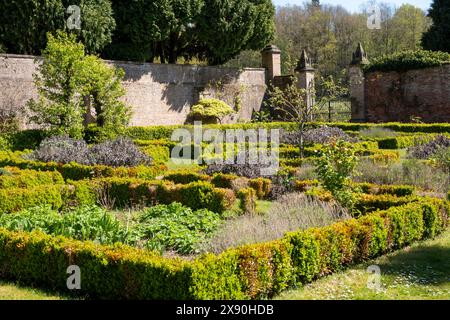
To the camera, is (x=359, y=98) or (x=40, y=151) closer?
(x=40, y=151)

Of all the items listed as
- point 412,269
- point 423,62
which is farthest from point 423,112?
point 412,269

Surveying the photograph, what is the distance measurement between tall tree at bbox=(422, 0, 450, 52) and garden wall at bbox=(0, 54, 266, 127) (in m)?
9.80

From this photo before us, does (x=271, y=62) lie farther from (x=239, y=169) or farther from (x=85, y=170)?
(x=85, y=170)

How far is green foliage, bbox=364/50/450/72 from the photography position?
2574 centimetres

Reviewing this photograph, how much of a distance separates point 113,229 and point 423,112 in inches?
852

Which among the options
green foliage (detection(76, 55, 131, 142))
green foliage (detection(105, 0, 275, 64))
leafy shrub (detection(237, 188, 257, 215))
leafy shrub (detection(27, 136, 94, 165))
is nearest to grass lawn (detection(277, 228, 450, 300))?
leafy shrub (detection(237, 188, 257, 215))

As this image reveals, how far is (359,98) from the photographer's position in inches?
1111

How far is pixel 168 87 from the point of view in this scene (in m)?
26.2

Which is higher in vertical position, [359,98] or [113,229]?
[359,98]

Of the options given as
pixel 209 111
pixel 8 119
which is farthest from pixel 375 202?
pixel 209 111

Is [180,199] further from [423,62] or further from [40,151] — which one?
[423,62]

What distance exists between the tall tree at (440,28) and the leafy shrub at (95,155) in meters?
22.4

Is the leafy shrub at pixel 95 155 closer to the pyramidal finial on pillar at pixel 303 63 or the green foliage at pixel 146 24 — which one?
the green foliage at pixel 146 24
